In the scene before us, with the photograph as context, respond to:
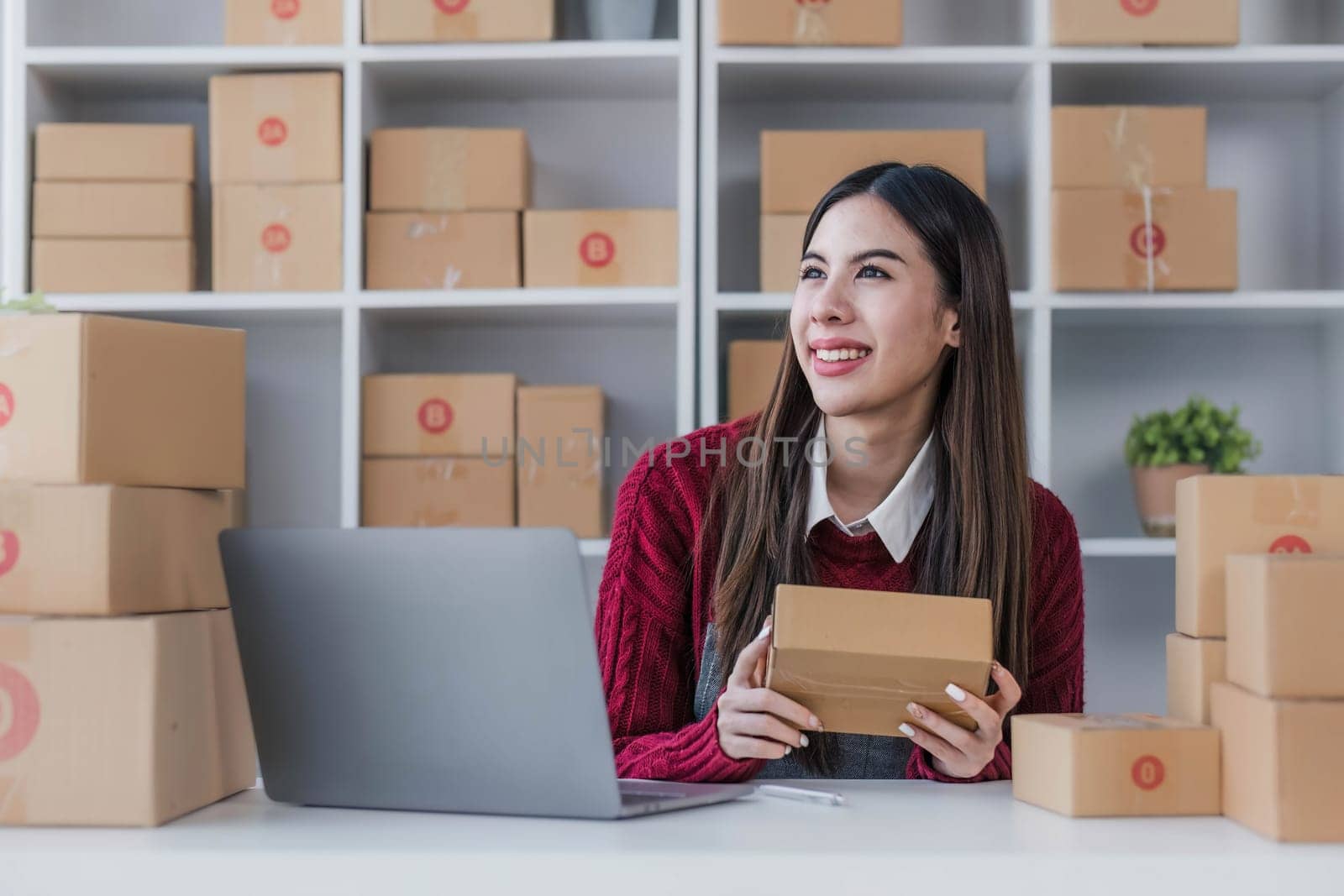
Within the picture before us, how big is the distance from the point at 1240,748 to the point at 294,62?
6.09ft

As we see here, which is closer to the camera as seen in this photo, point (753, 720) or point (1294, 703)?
point (1294, 703)

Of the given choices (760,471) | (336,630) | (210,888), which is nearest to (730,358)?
(760,471)

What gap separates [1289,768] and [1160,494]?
1429 mm

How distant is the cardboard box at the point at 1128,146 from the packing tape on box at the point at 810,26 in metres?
0.40

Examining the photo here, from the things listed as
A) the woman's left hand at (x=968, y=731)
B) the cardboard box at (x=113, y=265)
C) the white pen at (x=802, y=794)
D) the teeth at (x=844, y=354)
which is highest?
the cardboard box at (x=113, y=265)

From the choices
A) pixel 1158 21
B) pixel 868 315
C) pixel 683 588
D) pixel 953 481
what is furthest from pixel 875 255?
pixel 1158 21

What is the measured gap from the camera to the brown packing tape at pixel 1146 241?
2115 millimetres

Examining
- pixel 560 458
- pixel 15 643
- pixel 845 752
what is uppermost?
pixel 560 458

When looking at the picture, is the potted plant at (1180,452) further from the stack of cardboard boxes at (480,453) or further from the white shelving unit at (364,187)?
the stack of cardboard boxes at (480,453)

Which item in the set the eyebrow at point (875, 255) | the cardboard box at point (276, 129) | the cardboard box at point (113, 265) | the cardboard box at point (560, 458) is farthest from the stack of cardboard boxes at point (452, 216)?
the eyebrow at point (875, 255)

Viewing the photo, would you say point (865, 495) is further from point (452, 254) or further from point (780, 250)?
point (452, 254)

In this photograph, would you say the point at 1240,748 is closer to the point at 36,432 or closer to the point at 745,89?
the point at 36,432

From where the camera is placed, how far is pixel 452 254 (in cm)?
218

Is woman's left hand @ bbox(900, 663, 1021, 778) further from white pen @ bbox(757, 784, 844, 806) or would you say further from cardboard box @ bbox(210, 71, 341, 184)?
cardboard box @ bbox(210, 71, 341, 184)
